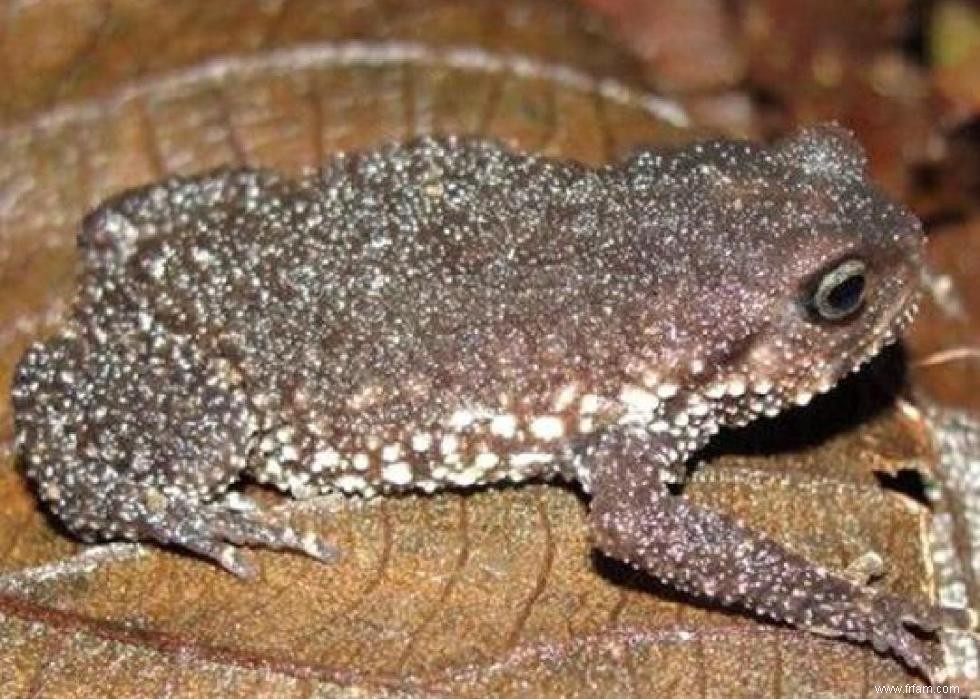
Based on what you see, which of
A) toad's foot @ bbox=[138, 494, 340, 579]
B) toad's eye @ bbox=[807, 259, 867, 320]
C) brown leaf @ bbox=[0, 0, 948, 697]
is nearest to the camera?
brown leaf @ bbox=[0, 0, 948, 697]

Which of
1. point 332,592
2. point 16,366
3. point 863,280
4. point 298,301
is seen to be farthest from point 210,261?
point 863,280

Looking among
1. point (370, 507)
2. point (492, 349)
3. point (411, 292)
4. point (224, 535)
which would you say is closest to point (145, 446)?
point (224, 535)

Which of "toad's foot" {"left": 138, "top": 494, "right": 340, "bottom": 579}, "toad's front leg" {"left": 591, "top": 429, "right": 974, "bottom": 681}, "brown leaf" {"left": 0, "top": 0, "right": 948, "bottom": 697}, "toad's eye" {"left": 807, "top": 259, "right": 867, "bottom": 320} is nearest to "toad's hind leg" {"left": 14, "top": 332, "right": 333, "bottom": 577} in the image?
"toad's foot" {"left": 138, "top": 494, "right": 340, "bottom": 579}

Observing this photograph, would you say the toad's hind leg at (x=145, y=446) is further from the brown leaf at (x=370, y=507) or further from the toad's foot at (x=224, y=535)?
the brown leaf at (x=370, y=507)

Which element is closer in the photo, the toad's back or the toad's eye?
the toad's eye

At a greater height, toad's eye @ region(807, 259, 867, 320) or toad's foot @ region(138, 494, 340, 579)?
toad's eye @ region(807, 259, 867, 320)

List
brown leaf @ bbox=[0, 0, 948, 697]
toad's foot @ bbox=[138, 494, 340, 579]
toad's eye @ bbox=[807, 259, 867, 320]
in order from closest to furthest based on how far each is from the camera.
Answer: brown leaf @ bbox=[0, 0, 948, 697]
toad's eye @ bbox=[807, 259, 867, 320]
toad's foot @ bbox=[138, 494, 340, 579]

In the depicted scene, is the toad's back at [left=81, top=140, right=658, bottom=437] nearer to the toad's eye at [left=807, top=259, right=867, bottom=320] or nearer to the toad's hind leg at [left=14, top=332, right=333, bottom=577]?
the toad's hind leg at [left=14, top=332, right=333, bottom=577]
